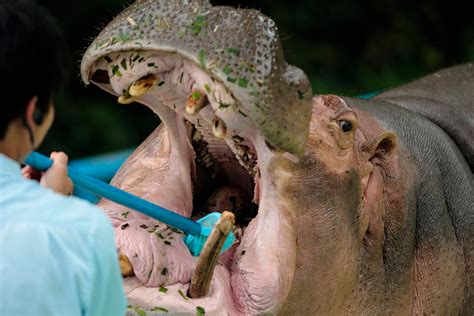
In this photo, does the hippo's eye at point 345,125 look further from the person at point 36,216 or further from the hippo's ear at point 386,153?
the person at point 36,216

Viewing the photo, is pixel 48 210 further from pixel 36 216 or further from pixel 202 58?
pixel 202 58

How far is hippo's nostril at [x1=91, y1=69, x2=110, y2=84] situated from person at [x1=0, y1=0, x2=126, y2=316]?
660 millimetres

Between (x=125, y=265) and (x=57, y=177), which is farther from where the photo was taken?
(x=125, y=265)

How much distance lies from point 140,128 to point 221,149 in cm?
375

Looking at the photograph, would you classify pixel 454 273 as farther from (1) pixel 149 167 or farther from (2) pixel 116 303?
(2) pixel 116 303

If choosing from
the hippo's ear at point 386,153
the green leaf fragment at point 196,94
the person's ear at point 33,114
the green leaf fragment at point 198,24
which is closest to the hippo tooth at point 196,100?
the green leaf fragment at point 196,94

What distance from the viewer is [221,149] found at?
2.28 m

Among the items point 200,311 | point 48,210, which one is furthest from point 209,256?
point 48,210

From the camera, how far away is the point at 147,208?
6.23 feet

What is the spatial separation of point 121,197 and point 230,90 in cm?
29

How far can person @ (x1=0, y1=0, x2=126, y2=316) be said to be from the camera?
1.29m

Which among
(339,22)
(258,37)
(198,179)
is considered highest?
(258,37)

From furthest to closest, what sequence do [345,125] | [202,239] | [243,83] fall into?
[345,125] → [202,239] → [243,83]

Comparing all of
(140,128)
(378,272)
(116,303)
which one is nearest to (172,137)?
(378,272)
